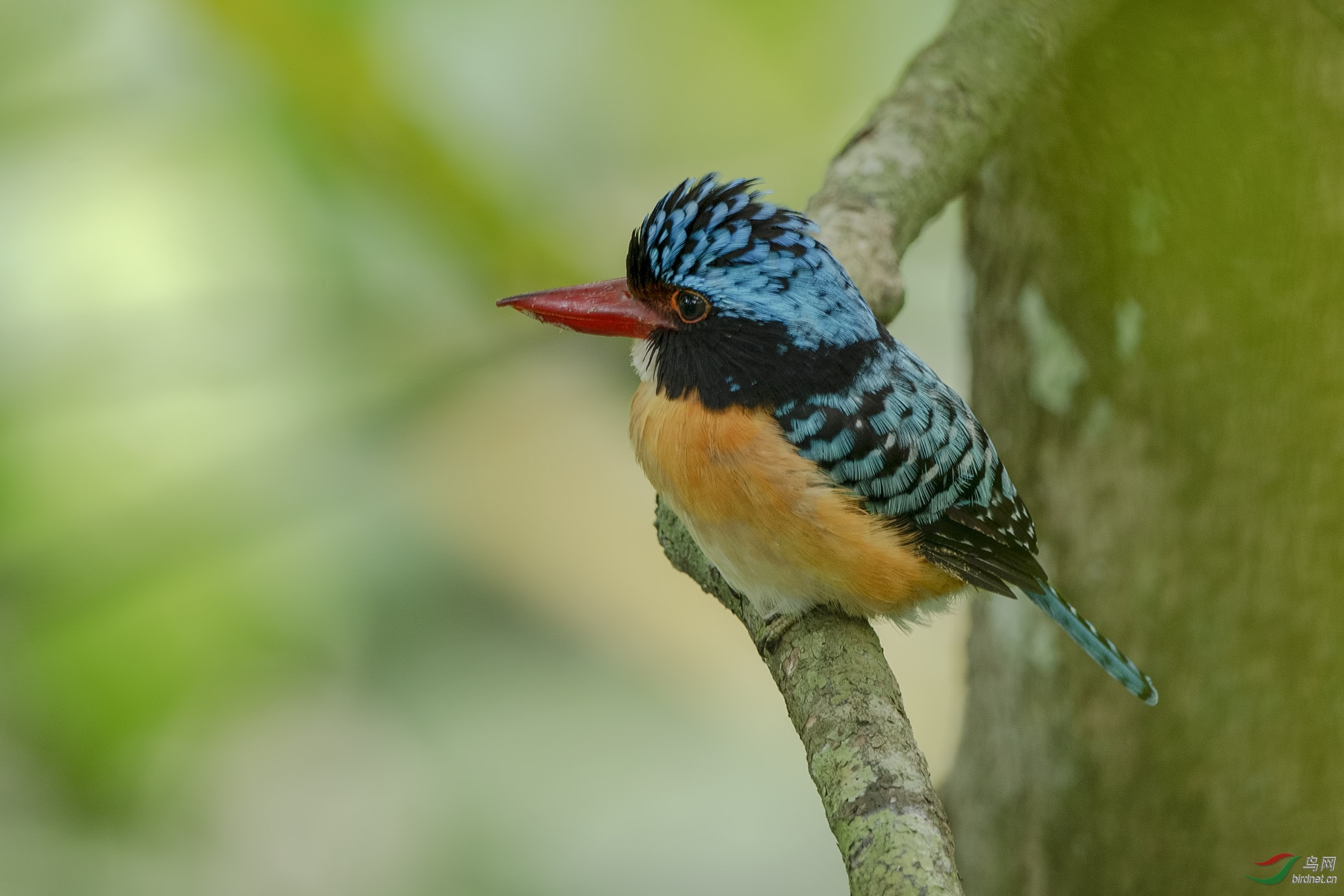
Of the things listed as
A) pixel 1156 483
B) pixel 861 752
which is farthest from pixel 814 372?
pixel 1156 483

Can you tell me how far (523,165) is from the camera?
3018mm

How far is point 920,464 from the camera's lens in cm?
244

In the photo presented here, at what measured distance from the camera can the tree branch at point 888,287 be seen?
5.18 ft

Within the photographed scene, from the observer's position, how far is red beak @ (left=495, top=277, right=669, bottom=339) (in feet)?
8.20

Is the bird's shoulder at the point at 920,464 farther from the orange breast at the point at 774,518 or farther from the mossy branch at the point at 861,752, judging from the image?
the mossy branch at the point at 861,752

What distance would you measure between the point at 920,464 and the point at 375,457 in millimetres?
2026

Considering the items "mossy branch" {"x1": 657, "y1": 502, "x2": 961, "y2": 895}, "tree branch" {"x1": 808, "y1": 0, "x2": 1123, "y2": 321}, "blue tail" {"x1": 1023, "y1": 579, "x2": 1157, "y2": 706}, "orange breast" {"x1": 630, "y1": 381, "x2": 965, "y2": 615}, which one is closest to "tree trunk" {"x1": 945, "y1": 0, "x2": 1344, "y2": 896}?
"tree branch" {"x1": 808, "y1": 0, "x2": 1123, "y2": 321}

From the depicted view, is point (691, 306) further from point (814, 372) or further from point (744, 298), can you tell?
point (814, 372)

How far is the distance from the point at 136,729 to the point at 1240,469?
2.48 m

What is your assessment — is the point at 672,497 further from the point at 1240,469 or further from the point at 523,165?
the point at 1240,469

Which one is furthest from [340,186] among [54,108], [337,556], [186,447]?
[337,556]

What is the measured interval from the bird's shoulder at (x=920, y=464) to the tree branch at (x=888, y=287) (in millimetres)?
A: 269

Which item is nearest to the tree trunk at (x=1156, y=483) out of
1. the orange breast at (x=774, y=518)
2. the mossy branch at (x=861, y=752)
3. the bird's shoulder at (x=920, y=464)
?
the bird's shoulder at (x=920, y=464)

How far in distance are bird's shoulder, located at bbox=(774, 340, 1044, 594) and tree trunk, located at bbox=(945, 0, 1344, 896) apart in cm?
54
